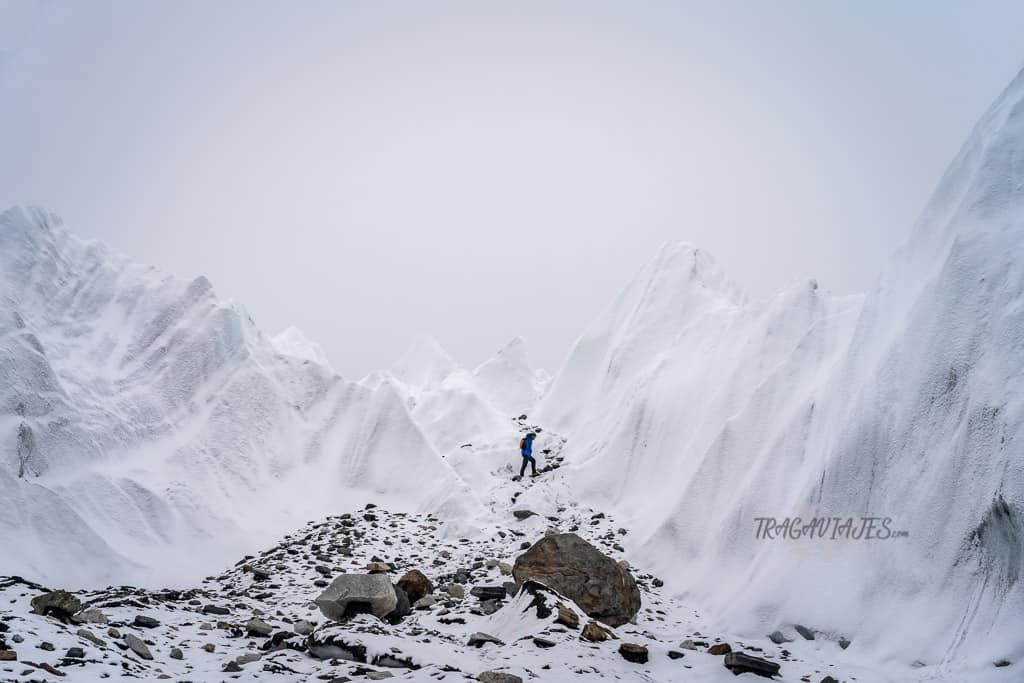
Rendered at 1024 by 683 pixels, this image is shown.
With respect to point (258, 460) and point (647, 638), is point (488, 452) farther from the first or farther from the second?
point (647, 638)

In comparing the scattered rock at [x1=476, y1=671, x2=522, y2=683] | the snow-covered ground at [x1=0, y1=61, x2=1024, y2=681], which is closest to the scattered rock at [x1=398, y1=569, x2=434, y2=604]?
the snow-covered ground at [x1=0, y1=61, x2=1024, y2=681]

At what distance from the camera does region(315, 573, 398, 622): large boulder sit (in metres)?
12.8

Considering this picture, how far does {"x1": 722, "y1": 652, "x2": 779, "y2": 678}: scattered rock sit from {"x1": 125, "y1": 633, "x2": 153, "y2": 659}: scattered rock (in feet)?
28.7

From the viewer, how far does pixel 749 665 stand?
9477 mm

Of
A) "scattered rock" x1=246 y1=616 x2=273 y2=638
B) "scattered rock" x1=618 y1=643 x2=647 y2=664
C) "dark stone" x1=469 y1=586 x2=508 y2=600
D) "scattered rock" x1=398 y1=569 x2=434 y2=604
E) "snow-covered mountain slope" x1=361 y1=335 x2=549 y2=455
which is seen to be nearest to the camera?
"scattered rock" x1=618 y1=643 x2=647 y2=664

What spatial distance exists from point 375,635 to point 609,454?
12843 millimetres

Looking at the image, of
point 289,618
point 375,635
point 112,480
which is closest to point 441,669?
point 375,635

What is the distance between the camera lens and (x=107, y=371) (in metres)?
21.1

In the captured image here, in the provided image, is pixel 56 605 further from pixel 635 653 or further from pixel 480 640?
pixel 635 653

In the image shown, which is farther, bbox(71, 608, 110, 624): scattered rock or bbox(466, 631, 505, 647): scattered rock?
bbox(466, 631, 505, 647): scattered rock

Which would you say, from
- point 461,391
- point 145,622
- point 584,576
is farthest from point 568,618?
point 461,391

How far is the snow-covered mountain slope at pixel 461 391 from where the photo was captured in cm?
3125

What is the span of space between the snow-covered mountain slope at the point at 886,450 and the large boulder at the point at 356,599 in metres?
6.77

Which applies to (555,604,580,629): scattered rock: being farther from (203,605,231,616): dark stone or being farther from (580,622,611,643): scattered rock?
(203,605,231,616): dark stone
